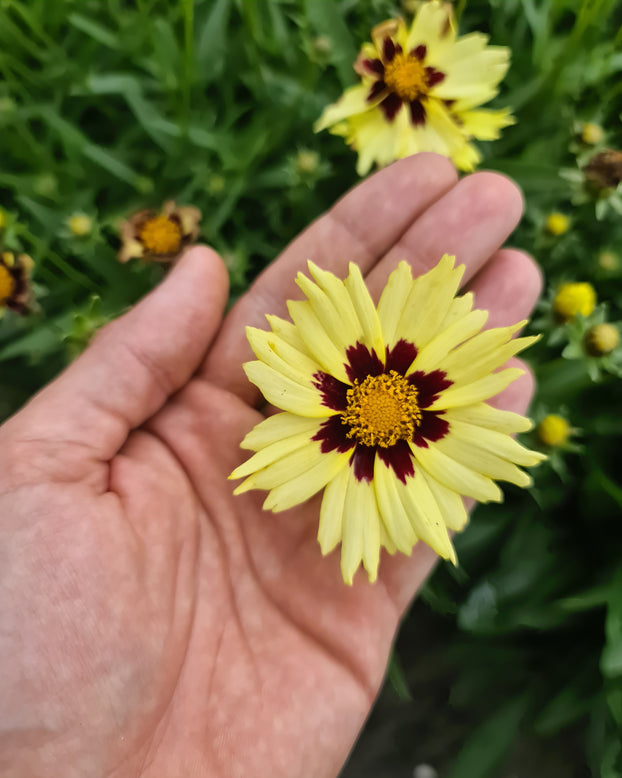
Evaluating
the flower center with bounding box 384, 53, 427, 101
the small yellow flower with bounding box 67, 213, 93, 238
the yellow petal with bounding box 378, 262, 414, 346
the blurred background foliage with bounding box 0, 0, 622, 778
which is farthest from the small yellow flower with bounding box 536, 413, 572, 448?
the small yellow flower with bounding box 67, 213, 93, 238

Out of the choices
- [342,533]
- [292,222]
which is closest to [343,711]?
[342,533]

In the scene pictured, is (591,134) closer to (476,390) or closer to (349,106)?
(349,106)

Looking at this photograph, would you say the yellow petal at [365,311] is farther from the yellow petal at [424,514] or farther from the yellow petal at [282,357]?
the yellow petal at [424,514]

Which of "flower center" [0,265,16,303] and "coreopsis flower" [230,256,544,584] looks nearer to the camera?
"coreopsis flower" [230,256,544,584]

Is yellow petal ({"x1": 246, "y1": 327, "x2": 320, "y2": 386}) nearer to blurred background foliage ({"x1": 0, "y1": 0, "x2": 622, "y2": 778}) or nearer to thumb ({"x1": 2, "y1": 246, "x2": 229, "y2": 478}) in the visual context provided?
thumb ({"x1": 2, "y1": 246, "x2": 229, "y2": 478})

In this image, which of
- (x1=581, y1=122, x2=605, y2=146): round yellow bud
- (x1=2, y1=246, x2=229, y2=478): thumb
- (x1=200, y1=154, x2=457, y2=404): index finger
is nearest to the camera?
(x1=2, y1=246, x2=229, y2=478): thumb

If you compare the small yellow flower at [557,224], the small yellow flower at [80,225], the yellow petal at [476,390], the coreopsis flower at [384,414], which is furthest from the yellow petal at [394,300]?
the small yellow flower at [80,225]
